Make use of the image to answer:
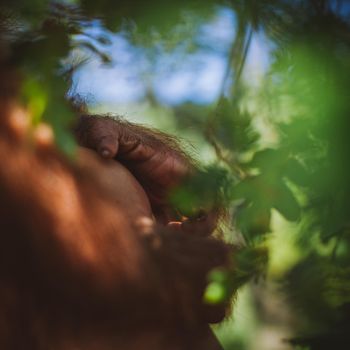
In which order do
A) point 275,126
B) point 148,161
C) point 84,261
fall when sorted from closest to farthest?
1. point 275,126
2. point 84,261
3. point 148,161

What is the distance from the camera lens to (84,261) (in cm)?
82

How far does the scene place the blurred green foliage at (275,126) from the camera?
2.13 feet

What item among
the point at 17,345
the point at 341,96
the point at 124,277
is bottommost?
the point at 17,345

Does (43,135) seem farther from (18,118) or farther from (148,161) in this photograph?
(148,161)

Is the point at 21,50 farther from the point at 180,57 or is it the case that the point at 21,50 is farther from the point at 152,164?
the point at 152,164

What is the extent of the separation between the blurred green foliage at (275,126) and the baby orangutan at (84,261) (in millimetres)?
99

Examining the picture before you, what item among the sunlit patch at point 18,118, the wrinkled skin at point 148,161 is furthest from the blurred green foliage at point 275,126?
the wrinkled skin at point 148,161

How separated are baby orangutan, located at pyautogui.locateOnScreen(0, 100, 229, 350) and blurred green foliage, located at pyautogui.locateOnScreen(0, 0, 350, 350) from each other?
3.9 inches

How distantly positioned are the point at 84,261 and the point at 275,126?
1.17 feet

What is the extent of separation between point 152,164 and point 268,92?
0.42 m

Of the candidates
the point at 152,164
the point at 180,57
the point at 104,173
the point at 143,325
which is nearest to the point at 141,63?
the point at 180,57

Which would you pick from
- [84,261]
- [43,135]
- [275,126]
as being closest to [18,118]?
[43,135]

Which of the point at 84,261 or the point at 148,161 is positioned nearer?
the point at 84,261

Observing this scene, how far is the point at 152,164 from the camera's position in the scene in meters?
1.13
